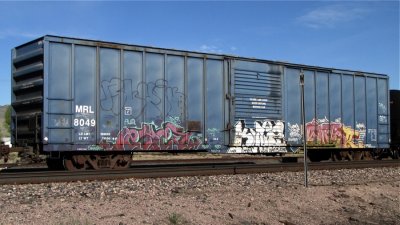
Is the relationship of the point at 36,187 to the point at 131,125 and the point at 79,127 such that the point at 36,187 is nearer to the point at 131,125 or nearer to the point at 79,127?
the point at 79,127

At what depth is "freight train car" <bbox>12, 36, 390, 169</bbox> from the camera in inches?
469

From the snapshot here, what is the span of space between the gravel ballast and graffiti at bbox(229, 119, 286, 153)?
3523 millimetres

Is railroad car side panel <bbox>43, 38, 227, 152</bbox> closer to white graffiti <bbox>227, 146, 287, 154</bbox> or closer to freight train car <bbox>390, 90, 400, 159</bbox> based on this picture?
white graffiti <bbox>227, 146, 287, 154</bbox>

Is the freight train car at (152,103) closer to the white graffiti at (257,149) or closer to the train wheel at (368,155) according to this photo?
the white graffiti at (257,149)

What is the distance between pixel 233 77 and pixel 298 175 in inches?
160

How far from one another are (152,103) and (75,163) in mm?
2740

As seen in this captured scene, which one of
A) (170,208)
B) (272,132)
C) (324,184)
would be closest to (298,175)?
(324,184)

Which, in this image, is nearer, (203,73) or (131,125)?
(131,125)

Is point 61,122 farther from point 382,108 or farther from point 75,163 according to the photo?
point 382,108

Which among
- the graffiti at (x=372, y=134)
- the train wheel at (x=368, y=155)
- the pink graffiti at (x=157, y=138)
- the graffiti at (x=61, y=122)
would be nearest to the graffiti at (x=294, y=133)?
the pink graffiti at (x=157, y=138)

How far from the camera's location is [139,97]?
1292cm

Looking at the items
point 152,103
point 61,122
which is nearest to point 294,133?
point 152,103

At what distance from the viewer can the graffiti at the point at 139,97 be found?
12516mm

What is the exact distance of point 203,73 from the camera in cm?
1408
